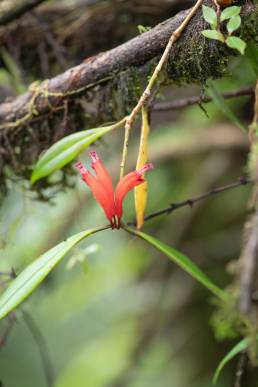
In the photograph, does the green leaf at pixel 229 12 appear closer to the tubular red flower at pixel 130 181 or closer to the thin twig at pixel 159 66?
the thin twig at pixel 159 66

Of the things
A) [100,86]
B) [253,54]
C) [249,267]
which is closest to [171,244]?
[249,267]

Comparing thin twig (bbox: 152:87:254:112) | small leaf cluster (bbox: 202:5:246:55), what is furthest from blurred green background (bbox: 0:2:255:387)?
small leaf cluster (bbox: 202:5:246:55)

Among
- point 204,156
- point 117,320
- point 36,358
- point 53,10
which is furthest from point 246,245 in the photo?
point 36,358

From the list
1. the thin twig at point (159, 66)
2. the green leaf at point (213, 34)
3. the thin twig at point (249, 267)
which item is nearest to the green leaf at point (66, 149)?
the thin twig at point (159, 66)

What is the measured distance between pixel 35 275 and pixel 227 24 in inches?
16.1

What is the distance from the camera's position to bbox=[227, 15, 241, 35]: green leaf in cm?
74

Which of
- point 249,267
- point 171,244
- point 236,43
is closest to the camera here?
point 236,43

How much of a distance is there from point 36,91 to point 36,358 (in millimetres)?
2089

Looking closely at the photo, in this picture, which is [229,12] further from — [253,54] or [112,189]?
[112,189]

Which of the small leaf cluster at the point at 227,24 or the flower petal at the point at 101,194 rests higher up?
the small leaf cluster at the point at 227,24

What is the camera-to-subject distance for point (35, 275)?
2.59 feet

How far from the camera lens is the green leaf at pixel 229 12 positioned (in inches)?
29.1

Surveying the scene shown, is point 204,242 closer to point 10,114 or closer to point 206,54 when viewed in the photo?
point 10,114

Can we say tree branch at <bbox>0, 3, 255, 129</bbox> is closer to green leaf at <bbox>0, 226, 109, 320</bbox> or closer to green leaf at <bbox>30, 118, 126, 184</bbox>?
green leaf at <bbox>30, 118, 126, 184</bbox>
